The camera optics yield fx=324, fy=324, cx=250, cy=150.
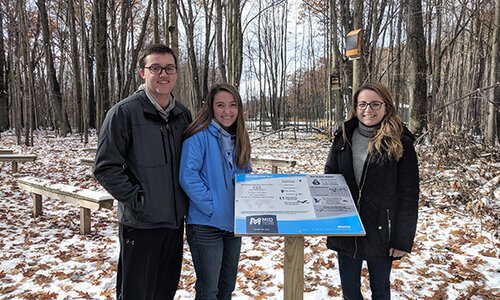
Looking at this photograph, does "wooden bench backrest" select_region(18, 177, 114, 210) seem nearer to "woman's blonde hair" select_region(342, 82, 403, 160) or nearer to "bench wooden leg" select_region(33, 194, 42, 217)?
"bench wooden leg" select_region(33, 194, 42, 217)

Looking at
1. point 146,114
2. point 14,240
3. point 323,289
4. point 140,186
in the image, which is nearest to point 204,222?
point 140,186

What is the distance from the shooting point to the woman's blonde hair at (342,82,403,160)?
201 cm

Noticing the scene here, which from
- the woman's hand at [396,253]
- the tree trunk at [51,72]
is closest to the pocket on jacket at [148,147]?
the woman's hand at [396,253]

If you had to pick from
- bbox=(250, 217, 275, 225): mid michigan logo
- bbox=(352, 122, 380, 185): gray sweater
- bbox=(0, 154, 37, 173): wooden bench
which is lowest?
bbox=(250, 217, 275, 225): mid michigan logo

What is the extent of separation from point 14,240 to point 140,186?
136 inches

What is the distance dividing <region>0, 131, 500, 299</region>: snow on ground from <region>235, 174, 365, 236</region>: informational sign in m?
1.36

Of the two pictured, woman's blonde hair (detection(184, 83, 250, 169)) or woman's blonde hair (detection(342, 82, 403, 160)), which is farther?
woman's blonde hair (detection(184, 83, 250, 169))

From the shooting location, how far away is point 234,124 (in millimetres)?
2299

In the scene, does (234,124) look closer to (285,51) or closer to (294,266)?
(294,266)

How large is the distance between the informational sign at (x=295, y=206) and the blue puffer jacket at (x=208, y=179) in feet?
0.32

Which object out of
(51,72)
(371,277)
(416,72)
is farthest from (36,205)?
(51,72)

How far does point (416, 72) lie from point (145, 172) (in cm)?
749

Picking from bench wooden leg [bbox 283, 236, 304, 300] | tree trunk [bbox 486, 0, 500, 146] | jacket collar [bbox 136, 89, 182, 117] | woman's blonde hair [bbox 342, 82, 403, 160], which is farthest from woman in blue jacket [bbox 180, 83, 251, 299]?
tree trunk [bbox 486, 0, 500, 146]

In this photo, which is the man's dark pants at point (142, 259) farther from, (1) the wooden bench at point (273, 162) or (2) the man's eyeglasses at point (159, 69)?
(1) the wooden bench at point (273, 162)
